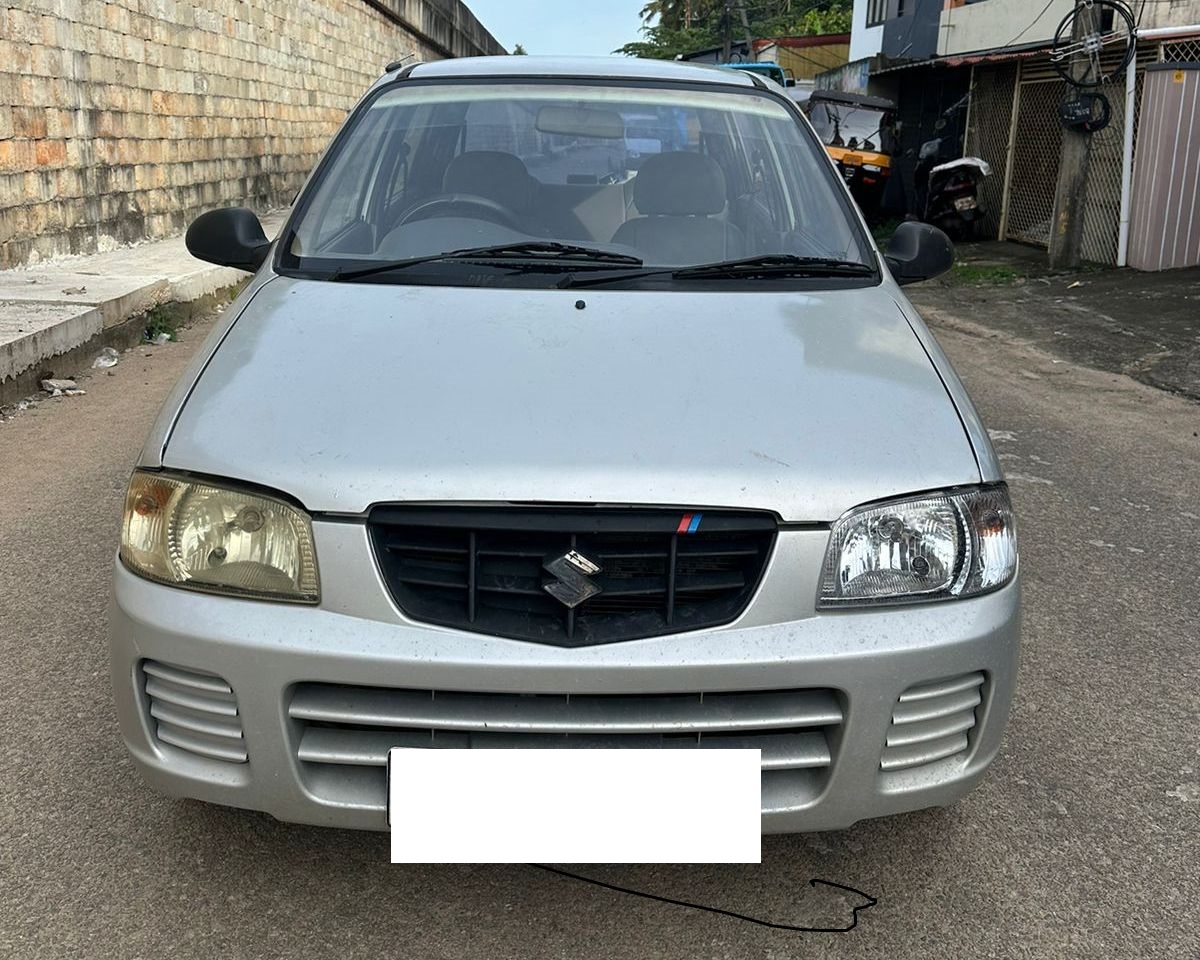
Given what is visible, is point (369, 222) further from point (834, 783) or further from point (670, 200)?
point (834, 783)

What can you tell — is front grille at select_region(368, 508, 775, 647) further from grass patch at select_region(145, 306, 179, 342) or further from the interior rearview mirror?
grass patch at select_region(145, 306, 179, 342)

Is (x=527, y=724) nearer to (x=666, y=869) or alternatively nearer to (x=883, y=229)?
(x=666, y=869)

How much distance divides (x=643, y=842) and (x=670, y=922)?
0.34 meters

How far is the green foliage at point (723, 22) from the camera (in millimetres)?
51625

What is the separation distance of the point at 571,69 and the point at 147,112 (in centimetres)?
936

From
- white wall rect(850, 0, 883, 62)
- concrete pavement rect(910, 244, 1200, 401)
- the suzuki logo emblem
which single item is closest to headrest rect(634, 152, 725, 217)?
the suzuki logo emblem

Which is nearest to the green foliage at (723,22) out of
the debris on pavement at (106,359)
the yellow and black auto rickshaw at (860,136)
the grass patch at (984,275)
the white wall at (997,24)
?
the white wall at (997,24)

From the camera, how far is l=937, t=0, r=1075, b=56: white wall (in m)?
20.4

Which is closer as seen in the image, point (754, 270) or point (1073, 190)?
point (754, 270)

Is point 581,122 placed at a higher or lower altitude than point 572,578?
higher

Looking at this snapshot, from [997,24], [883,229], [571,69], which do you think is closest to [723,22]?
[997,24]

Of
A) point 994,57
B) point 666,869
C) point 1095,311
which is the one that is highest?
point 994,57

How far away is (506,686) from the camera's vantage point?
1.94 metres

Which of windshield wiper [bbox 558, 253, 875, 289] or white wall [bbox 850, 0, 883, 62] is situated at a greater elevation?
white wall [bbox 850, 0, 883, 62]
